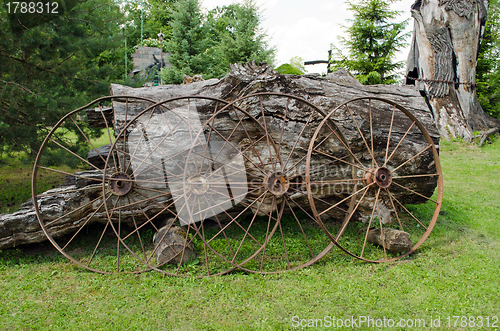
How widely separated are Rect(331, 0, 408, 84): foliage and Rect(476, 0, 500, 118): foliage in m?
3.15

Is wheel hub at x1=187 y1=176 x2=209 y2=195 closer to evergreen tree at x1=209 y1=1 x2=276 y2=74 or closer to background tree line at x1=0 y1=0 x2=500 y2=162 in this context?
background tree line at x1=0 y1=0 x2=500 y2=162

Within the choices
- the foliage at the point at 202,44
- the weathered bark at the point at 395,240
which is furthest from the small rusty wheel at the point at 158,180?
the foliage at the point at 202,44

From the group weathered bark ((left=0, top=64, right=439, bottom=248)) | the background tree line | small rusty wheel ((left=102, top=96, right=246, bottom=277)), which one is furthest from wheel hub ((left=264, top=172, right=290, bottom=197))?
the background tree line

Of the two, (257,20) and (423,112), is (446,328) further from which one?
(257,20)

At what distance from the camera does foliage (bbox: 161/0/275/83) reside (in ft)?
40.0

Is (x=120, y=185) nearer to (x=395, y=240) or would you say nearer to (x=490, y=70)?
(x=395, y=240)

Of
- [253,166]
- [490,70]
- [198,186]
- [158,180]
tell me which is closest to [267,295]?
[198,186]

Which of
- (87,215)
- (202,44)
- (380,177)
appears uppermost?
(202,44)

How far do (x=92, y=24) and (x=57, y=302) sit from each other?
15.5ft

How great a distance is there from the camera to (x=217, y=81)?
14.2 feet

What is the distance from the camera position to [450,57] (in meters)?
9.09

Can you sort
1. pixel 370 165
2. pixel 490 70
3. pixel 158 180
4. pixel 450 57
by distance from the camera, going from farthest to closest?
pixel 490 70, pixel 450 57, pixel 370 165, pixel 158 180

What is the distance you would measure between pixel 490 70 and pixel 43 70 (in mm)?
14710

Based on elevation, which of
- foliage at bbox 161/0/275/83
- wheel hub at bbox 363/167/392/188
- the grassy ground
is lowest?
the grassy ground
